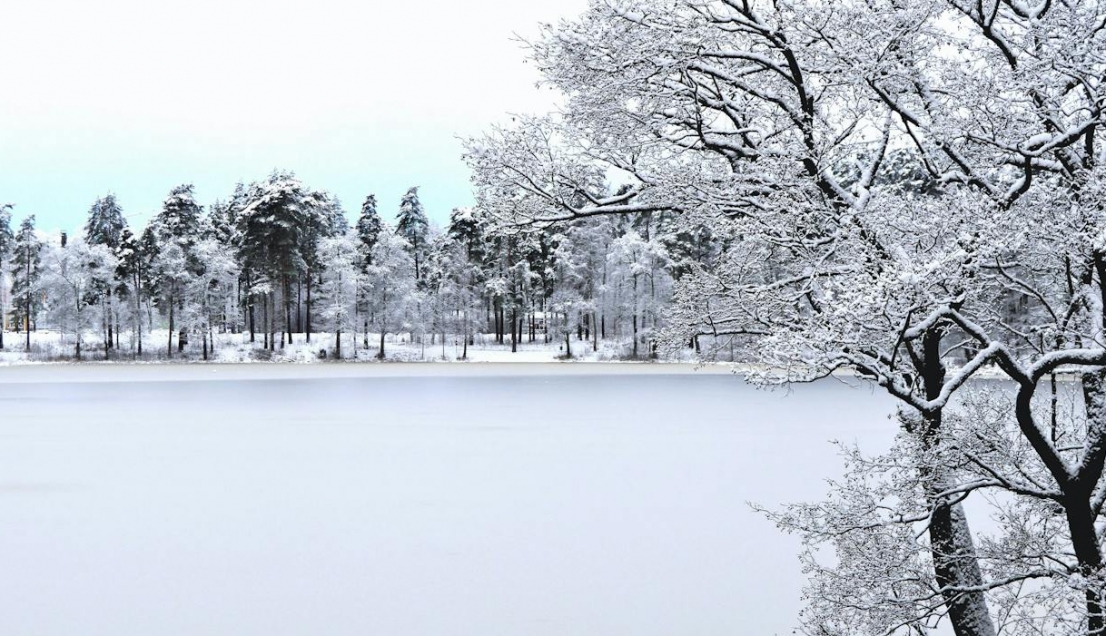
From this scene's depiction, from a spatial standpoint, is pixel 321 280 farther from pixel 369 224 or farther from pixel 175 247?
pixel 175 247

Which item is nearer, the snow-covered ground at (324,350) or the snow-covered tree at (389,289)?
the snow-covered ground at (324,350)

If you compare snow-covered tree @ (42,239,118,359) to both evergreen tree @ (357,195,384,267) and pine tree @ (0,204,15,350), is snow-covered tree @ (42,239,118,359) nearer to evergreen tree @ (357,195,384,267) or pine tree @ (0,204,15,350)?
pine tree @ (0,204,15,350)

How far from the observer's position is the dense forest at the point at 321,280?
53594 mm

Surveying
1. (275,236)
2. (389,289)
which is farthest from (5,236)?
(389,289)

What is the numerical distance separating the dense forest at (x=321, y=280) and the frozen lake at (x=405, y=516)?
77.5 ft

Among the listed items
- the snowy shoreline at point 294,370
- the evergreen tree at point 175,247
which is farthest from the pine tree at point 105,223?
the snowy shoreline at point 294,370

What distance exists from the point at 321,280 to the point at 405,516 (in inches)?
1856

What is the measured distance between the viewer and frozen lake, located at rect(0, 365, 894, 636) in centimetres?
1018

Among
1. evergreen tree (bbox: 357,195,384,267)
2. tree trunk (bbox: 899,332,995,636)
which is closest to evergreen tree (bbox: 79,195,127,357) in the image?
evergreen tree (bbox: 357,195,384,267)

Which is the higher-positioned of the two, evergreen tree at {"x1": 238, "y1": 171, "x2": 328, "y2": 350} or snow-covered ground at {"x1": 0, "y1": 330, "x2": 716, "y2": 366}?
evergreen tree at {"x1": 238, "y1": 171, "x2": 328, "y2": 350}

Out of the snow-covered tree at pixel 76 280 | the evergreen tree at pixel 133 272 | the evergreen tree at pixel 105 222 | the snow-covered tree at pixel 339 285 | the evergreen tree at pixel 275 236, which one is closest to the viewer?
the snow-covered tree at pixel 76 280

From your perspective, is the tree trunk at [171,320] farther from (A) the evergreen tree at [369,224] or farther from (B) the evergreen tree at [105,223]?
(A) the evergreen tree at [369,224]

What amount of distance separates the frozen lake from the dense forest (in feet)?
77.5

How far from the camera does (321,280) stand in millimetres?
59625
